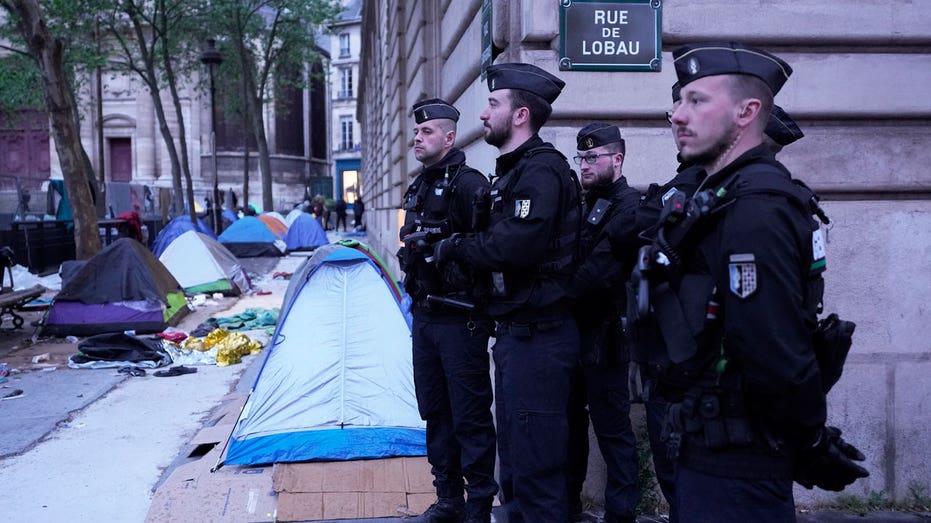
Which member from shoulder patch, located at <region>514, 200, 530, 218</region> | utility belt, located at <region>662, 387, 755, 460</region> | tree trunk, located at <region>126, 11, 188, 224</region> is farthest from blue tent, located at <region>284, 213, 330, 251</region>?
utility belt, located at <region>662, 387, 755, 460</region>

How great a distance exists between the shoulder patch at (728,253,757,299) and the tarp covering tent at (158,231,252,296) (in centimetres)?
1436

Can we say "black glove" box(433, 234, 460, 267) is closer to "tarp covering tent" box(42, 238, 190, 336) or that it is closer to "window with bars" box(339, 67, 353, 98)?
"tarp covering tent" box(42, 238, 190, 336)

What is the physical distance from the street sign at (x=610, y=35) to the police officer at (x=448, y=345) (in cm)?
88

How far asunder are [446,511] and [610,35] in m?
2.89

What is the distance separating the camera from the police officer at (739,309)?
2195mm

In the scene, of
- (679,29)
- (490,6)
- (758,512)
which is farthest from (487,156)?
(758,512)

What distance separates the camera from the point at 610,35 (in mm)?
4891

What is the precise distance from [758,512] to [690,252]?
2.47 ft

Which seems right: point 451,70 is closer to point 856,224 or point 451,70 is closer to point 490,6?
point 490,6

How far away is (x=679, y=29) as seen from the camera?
491cm

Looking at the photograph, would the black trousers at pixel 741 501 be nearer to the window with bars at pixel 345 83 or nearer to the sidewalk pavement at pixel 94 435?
the sidewalk pavement at pixel 94 435

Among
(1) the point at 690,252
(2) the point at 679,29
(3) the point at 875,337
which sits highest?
(2) the point at 679,29

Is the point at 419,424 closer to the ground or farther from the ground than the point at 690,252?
closer to the ground

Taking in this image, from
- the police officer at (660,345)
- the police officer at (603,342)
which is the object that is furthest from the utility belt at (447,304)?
the police officer at (660,345)
